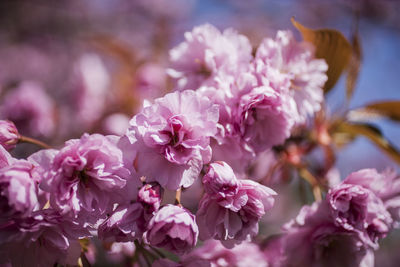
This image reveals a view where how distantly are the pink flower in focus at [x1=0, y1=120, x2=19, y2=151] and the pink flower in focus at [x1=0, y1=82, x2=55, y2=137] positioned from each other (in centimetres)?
91

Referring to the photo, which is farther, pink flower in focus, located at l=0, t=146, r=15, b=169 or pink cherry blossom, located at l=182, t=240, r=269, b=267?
pink cherry blossom, located at l=182, t=240, r=269, b=267

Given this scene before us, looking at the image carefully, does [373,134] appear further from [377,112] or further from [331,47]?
[331,47]

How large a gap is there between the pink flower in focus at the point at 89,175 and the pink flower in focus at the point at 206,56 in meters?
0.33

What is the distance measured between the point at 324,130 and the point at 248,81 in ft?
1.85

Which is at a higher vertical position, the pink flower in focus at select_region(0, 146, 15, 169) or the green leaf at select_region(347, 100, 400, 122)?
the pink flower in focus at select_region(0, 146, 15, 169)

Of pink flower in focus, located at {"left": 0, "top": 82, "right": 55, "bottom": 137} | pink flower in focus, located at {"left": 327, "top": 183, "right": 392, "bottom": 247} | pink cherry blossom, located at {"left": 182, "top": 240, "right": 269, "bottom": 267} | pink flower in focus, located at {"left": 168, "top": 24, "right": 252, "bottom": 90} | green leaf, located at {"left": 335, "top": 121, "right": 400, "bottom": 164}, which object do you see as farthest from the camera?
pink flower in focus, located at {"left": 0, "top": 82, "right": 55, "bottom": 137}

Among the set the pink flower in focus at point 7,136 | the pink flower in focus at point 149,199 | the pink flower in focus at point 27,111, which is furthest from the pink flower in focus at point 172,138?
the pink flower in focus at point 27,111

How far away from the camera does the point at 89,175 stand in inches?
28.0

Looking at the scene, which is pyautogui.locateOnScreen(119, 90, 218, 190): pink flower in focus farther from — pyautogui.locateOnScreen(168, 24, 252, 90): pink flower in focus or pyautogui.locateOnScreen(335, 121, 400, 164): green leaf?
pyautogui.locateOnScreen(335, 121, 400, 164): green leaf

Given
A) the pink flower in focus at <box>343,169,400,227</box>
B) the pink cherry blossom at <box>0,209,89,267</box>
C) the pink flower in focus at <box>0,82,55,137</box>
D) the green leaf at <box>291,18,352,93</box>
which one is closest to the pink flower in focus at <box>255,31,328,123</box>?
the green leaf at <box>291,18,352,93</box>

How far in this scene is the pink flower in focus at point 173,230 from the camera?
0.65 metres

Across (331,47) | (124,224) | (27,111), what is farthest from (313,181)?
(27,111)

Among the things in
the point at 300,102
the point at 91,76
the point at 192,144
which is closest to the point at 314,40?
the point at 300,102

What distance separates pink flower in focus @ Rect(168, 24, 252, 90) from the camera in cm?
87
